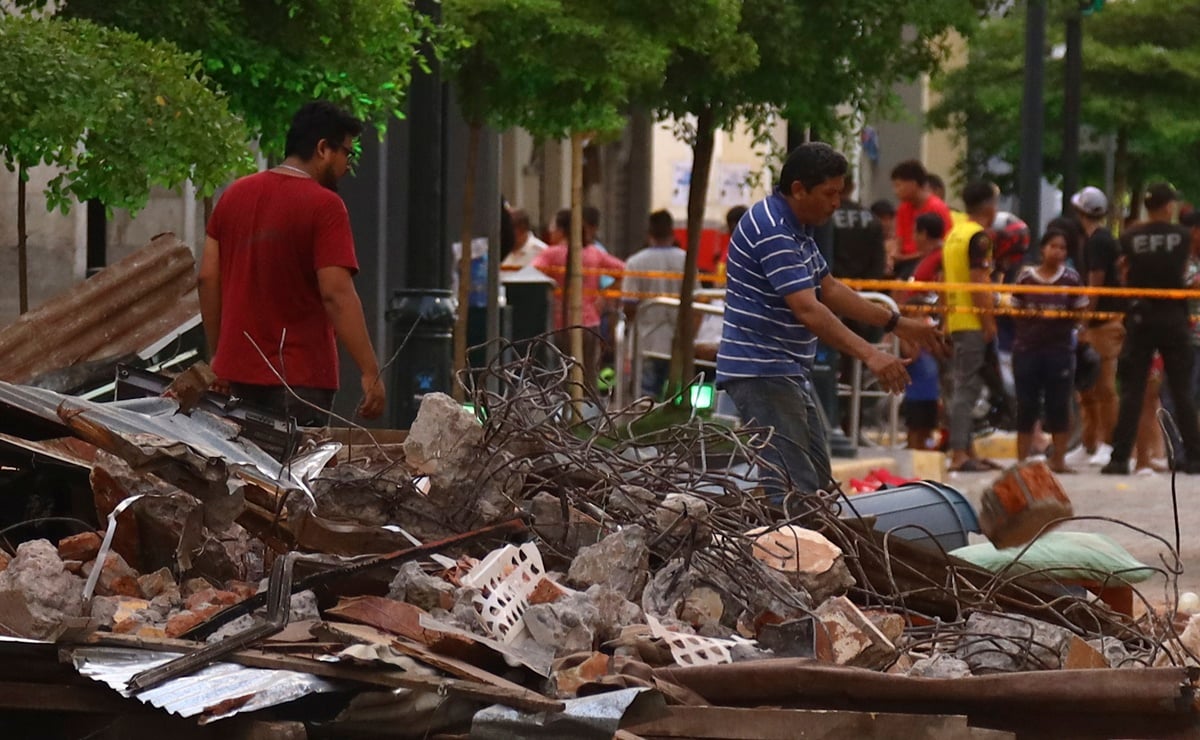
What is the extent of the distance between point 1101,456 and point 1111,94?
62.8 ft

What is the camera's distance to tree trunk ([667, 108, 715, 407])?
14.3 m

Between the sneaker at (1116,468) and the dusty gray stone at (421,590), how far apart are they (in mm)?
11017

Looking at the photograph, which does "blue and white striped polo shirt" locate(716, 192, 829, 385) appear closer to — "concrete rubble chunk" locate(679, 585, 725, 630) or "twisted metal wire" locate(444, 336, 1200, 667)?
"twisted metal wire" locate(444, 336, 1200, 667)

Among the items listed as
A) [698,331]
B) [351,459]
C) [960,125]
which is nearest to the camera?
[351,459]

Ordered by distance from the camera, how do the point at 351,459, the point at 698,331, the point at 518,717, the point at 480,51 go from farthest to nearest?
the point at 698,331 < the point at 480,51 < the point at 351,459 < the point at 518,717

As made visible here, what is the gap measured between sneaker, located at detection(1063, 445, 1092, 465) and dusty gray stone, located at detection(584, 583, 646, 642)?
38.1 ft

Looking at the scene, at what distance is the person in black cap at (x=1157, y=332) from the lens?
1553cm

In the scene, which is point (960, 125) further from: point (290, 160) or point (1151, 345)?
point (290, 160)

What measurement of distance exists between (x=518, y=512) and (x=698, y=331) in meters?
10.7

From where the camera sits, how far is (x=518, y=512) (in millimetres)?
6184

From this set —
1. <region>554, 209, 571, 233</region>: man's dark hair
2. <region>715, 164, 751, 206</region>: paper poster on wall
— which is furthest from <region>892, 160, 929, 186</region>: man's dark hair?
<region>715, 164, 751, 206</region>: paper poster on wall

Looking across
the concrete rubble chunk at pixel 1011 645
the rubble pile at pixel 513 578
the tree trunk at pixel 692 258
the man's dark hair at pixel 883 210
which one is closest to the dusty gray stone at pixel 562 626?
the rubble pile at pixel 513 578

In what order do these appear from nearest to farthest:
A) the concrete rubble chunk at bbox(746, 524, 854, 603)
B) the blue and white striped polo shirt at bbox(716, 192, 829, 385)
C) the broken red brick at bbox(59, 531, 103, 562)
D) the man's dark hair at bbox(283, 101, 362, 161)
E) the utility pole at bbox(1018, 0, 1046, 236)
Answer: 1. the broken red brick at bbox(59, 531, 103, 562)
2. the concrete rubble chunk at bbox(746, 524, 854, 603)
3. the man's dark hair at bbox(283, 101, 362, 161)
4. the blue and white striped polo shirt at bbox(716, 192, 829, 385)
5. the utility pole at bbox(1018, 0, 1046, 236)

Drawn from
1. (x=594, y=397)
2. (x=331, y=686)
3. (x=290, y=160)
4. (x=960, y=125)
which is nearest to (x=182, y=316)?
(x=290, y=160)
